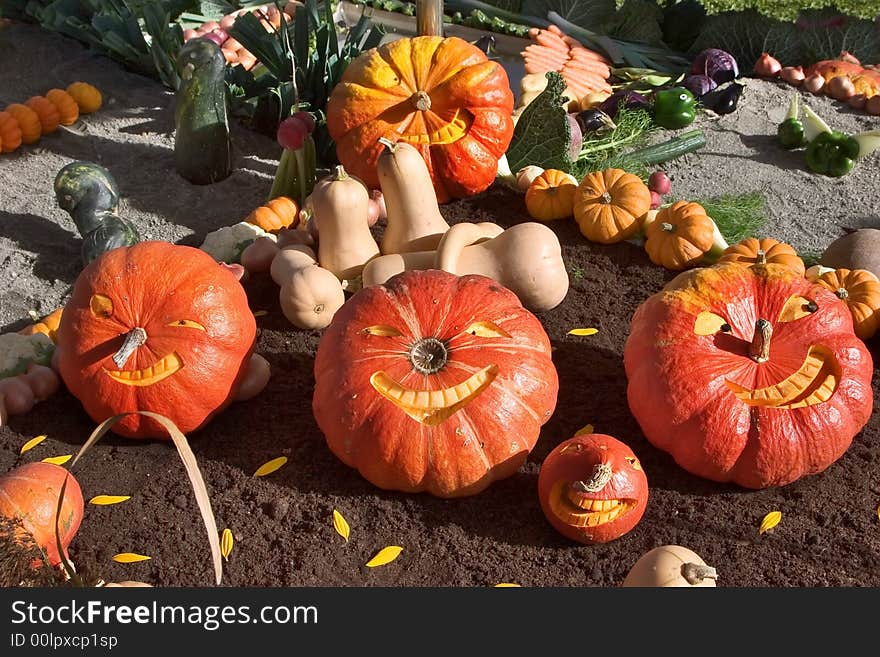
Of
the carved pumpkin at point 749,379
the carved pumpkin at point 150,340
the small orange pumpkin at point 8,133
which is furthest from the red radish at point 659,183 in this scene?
the small orange pumpkin at point 8,133

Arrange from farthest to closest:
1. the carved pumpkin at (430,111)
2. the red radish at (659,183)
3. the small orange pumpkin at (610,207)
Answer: the red radish at (659,183) → the carved pumpkin at (430,111) → the small orange pumpkin at (610,207)

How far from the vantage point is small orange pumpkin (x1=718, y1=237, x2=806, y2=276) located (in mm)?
4869

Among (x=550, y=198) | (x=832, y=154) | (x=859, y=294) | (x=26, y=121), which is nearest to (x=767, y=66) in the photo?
A: (x=832, y=154)

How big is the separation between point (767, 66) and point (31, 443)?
571 centimetres

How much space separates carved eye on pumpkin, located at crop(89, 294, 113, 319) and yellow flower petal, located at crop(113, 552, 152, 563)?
3.11ft

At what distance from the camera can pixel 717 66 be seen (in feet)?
23.8

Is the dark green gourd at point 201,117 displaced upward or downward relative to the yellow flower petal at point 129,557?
upward

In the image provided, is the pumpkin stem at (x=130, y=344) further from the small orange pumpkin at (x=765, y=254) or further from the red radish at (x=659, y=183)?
the red radish at (x=659, y=183)

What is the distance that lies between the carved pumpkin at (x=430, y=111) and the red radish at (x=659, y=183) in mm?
929

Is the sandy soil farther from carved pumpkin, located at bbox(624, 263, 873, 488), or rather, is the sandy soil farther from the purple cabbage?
the purple cabbage

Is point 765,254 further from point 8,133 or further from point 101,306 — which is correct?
point 8,133

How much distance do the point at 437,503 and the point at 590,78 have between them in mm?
4352

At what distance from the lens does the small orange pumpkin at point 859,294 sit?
15.2 feet

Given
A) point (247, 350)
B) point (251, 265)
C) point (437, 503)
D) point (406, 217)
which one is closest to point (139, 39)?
point (251, 265)
